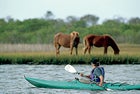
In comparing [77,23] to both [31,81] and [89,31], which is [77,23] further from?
[31,81]

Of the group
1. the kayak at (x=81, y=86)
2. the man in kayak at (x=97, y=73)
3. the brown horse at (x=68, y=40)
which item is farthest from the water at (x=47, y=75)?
the brown horse at (x=68, y=40)

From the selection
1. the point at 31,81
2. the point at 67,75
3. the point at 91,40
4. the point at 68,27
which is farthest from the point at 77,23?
the point at 31,81

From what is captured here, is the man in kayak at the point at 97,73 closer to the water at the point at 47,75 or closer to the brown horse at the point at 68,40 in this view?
the water at the point at 47,75

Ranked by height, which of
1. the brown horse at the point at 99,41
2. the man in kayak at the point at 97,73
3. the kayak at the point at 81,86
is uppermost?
the brown horse at the point at 99,41

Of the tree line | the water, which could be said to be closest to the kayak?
the water

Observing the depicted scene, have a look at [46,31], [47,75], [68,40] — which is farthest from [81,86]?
[46,31]

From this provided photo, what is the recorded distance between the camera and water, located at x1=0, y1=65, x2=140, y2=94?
24.4 meters

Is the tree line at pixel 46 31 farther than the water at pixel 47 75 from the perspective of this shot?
Yes

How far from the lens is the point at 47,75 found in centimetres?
3114

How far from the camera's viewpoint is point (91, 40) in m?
40.8

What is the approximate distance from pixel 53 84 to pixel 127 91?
257 cm

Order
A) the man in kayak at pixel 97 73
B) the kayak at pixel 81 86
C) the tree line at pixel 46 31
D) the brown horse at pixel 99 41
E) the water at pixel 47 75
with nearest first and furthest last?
the man in kayak at pixel 97 73 → the kayak at pixel 81 86 → the water at pixel 47 75 → the brown horse at pixel 99 41 → the tree line at pixel 46 31

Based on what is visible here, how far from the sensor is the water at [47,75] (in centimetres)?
2435

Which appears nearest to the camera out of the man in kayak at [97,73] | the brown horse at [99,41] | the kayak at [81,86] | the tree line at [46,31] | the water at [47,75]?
the man in kayak at [97,73]
